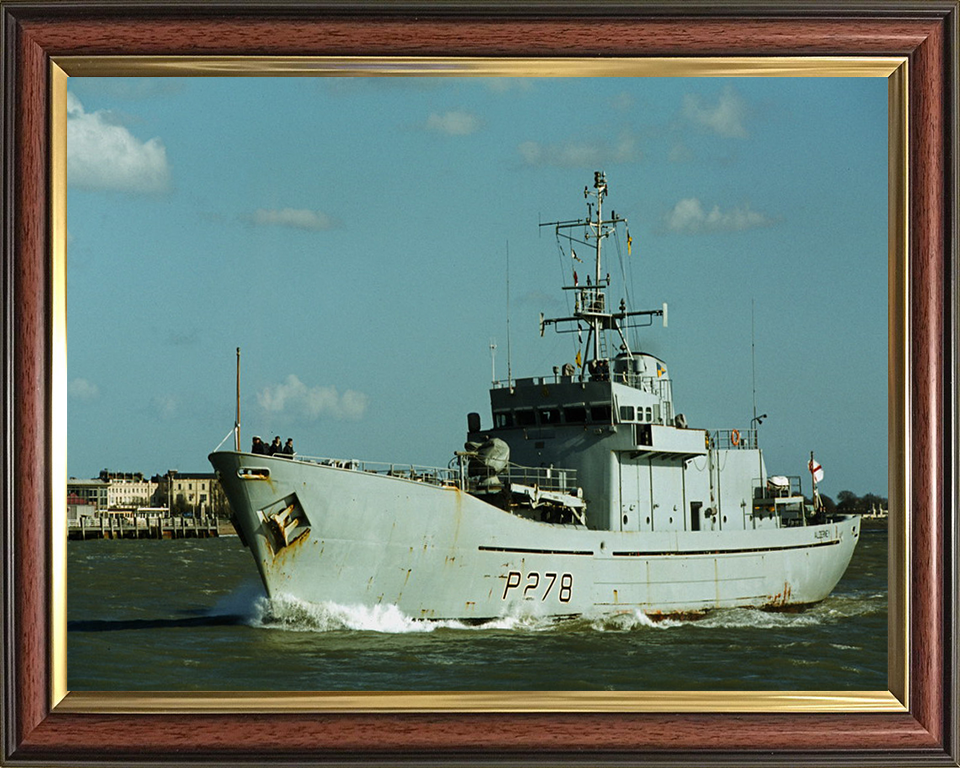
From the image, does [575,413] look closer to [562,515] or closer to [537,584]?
[562,515]

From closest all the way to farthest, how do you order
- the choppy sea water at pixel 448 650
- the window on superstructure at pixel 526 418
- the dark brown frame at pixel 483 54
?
the dark brown frame at pixel 483 54 < the choppy sea water at pixel 448 650 < the window on superstructure at pixel 526 418

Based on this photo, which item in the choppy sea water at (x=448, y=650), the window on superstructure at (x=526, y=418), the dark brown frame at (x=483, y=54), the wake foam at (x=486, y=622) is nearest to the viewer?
the dark brown frame at (x=483, y=54)

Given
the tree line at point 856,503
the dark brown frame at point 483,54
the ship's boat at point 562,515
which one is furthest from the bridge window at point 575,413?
the dark brown frame at point 483,54

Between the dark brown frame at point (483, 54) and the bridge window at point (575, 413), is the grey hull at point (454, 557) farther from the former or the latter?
the dark brown frame at point (483, 54)

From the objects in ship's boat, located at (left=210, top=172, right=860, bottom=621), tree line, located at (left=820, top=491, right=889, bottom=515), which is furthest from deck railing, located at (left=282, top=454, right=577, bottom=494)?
tree line, located at (left=820, top=491, right=889, bottom=515)

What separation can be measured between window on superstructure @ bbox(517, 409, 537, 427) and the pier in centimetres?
359

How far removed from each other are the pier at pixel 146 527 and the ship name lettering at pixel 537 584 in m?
2.79

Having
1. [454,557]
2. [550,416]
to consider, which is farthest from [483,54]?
[550,416]

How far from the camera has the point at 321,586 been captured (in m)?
9.27

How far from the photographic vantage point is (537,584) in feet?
34.3

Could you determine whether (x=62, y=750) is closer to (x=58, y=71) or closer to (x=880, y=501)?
(x=58, y=71)

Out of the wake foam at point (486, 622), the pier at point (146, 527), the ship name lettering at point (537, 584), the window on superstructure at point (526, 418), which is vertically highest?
the window on superstructure at point (526, 418)

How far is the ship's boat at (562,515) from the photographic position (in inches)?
347

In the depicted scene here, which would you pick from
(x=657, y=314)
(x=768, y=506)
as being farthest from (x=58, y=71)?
(x=768, y=506)
